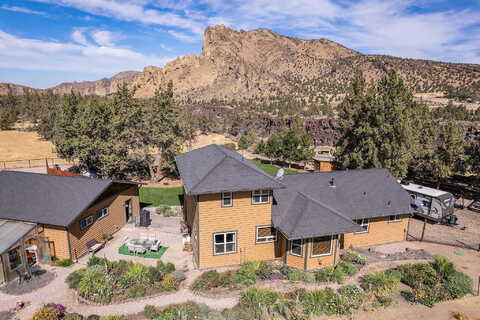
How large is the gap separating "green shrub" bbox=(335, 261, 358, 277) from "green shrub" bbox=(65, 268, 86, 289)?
13083mm

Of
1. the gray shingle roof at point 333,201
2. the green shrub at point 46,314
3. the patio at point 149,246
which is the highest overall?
the gray shingle roof at point 333,201

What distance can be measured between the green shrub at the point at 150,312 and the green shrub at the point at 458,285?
44.7ft

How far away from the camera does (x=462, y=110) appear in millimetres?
57188

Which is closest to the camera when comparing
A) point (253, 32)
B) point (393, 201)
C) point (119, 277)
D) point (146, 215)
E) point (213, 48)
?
point (119, 277)

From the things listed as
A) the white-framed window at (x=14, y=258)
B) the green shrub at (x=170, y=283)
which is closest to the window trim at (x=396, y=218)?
the green shrub at (x=170, y=283)

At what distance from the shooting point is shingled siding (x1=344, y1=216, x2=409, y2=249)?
18.8 metres

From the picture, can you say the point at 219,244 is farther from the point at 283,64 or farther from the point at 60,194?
the point at 283,64

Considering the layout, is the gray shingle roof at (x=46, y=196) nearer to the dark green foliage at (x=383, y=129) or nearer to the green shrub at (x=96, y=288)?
the green shrub at (x=96, y=288)

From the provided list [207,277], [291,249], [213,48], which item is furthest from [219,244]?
[213,48]

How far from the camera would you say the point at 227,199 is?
15383mm

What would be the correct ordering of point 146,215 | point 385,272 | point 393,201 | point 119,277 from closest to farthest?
point 119,277 → point 385,272 → point 393,201 → point 146,215

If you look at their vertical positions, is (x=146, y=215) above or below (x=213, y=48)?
below

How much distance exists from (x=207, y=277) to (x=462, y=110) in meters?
63.7

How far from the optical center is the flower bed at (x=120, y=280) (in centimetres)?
1327
